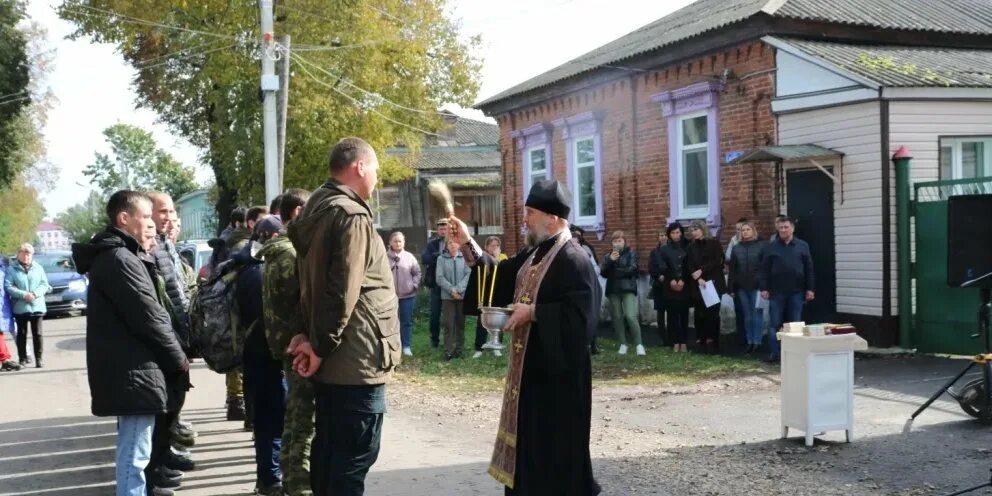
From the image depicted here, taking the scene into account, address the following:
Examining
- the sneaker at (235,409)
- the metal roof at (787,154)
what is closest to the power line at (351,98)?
the metal roof at (787,154)

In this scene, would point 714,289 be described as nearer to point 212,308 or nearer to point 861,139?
point 861,139

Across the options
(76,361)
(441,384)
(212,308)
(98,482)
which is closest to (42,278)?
(76,361)

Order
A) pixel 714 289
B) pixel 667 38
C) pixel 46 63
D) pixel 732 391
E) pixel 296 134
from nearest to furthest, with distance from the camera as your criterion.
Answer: pixel 732 391 < pixel 714 289 < pixel 667 38 < pixel 296 134 < pixel 46 63

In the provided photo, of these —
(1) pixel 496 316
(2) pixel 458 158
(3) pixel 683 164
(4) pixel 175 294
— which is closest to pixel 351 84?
(3) pixel 683 164

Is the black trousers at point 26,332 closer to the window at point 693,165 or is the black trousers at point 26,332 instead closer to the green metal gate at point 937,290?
the window at point 693,165

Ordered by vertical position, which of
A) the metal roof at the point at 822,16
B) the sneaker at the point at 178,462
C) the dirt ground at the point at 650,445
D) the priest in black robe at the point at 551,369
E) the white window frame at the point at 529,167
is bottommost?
the dirt ground at the point at 650,445

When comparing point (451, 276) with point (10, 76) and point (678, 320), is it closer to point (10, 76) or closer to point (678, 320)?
point (678, 320)

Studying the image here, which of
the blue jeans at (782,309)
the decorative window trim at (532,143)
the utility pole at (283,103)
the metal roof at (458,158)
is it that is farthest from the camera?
the metal roof at (458,158)

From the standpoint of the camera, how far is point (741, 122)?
50.5 ft

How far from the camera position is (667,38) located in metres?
17.2

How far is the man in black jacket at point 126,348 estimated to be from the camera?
5449 millimetres

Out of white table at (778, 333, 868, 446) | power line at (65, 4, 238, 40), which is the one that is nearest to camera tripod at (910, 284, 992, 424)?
white table at (778, 333, 868, 446)

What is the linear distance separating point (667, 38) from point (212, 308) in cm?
1225

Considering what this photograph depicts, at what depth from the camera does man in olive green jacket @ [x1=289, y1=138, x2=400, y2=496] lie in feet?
15.5
